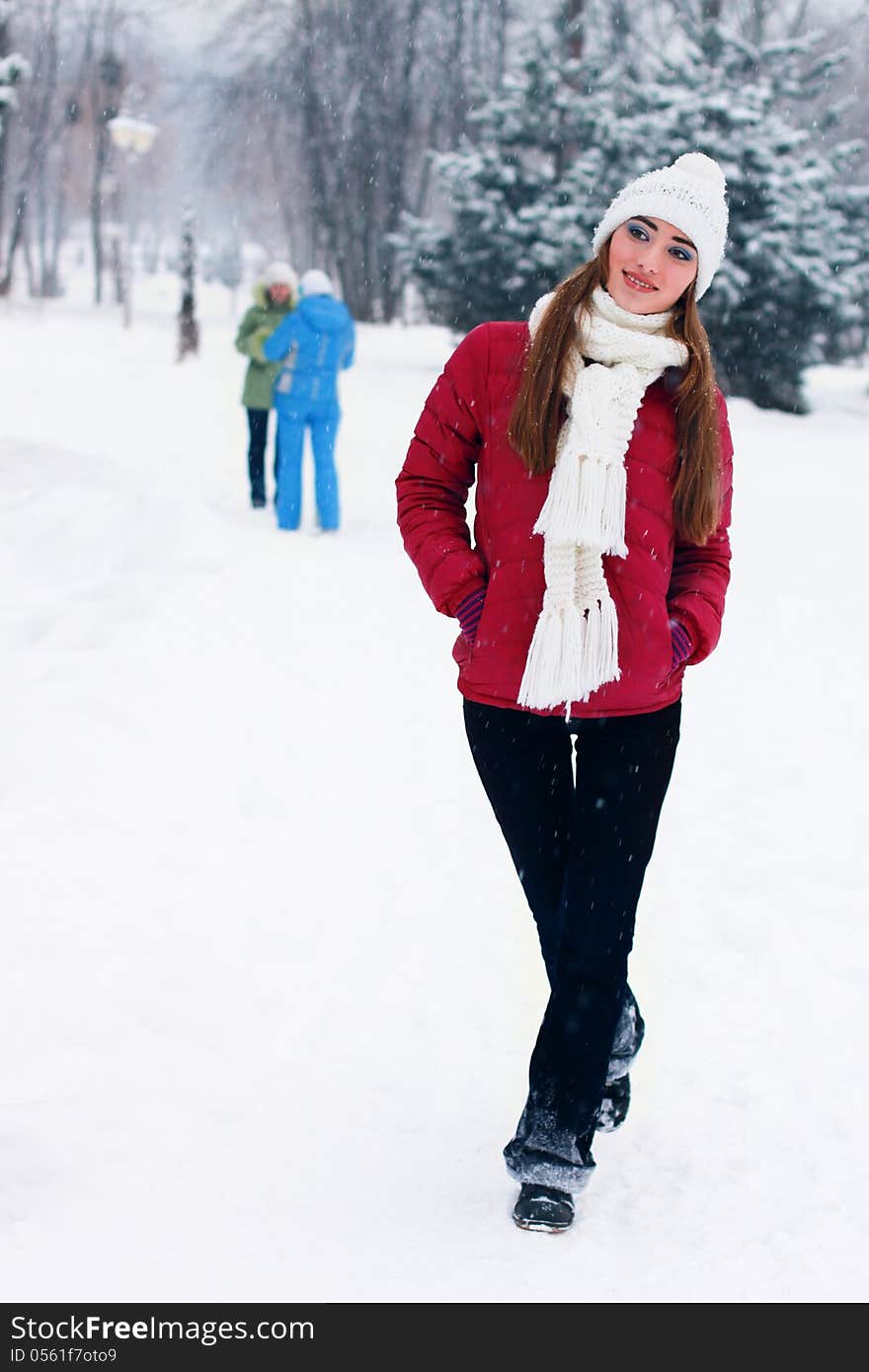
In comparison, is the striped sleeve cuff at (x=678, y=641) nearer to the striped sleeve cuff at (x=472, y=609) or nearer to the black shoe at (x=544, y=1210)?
the striped sleeve cuff at (x=472, y=609)

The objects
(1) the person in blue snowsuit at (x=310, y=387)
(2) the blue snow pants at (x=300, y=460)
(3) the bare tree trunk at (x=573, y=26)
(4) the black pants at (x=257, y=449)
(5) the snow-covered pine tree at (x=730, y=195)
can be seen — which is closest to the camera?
(1) the person in blue snowsuit at (x=310, y=387)

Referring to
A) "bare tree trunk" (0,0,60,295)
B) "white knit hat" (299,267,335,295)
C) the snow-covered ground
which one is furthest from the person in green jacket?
"bare tree trunk" (0,0,60,295)

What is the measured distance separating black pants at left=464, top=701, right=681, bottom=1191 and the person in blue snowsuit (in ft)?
22.5

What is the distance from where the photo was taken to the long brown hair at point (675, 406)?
8.34 ft

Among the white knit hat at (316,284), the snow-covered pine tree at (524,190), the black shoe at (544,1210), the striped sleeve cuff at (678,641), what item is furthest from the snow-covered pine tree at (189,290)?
the black shoe at (544,1210)

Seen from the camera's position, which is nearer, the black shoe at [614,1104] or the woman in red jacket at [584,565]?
the woman in red jacket at [584,565]

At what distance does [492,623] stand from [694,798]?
111 inches

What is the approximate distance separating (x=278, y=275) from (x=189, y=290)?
41.7 ft

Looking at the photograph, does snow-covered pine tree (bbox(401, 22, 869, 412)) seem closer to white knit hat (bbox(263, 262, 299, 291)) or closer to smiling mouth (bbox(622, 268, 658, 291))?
white knit hat (bbox(263, 262, 299, 291))

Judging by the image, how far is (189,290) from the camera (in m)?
21.9

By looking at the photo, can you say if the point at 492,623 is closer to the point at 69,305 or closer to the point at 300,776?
the point at 300,776

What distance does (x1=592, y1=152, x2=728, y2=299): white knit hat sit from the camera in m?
2.62

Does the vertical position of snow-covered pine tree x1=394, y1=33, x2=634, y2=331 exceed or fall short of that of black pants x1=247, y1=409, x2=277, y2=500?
it exceeds it

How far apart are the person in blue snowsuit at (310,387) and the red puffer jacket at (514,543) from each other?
6715 mm
